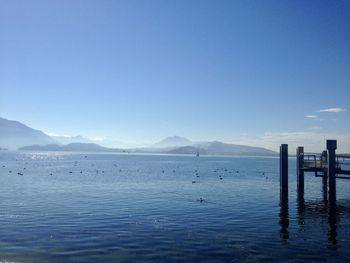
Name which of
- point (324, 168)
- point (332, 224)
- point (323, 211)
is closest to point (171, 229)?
point (332, 224)

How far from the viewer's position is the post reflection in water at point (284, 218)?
24.2 meters

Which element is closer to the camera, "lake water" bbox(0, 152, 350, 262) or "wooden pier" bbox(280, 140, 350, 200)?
"lake water" bbox(0, 152, 350, 262)

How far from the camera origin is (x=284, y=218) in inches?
1203

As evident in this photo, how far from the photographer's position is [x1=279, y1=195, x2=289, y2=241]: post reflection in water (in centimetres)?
2425

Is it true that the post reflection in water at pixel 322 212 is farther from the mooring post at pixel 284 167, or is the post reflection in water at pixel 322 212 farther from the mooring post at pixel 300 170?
the mooring post at pixel 284 167

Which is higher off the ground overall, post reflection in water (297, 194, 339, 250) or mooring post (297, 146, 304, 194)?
mooring post (297, 146, 304, 194)

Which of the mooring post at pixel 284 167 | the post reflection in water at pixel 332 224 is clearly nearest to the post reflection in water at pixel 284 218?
the mooring post at pixel 284 167

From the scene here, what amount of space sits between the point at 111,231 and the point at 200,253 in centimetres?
773

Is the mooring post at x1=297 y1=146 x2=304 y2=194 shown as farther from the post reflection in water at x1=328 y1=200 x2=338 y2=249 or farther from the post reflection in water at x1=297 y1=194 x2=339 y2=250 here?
the post reflection in water at x1=328 y1=200 x2=338 y2=249

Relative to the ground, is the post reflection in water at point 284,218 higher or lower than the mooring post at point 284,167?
lower

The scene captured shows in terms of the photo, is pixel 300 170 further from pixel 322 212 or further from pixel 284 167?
pixel 322 212

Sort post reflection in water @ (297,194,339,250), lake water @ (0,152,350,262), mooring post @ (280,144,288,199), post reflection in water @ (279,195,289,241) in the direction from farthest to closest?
mooring post @ (280,144,288,199)
post reflection in water @ (297,194,339,250)
post reflection in water @ (279,195,289,241)
lake water @ (0,152,350,262)

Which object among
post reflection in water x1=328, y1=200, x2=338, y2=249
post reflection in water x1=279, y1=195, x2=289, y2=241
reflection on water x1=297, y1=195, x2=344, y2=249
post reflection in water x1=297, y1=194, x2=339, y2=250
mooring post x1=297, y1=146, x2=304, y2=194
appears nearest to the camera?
post reflection in water x1=328, y1=200, x2=338, y2=249

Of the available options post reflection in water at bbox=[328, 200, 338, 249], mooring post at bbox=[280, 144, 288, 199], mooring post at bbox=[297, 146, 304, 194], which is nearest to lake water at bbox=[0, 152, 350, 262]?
post reflection in water at bbox=[328, 200, 338, 249]
